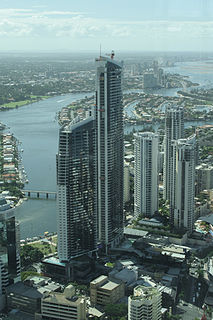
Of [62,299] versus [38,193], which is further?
[38,193]

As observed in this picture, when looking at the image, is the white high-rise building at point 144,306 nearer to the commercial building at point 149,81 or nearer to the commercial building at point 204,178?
the commercial building at point 204,178

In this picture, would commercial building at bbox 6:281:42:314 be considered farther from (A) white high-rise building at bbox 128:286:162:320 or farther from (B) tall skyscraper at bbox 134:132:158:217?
(B) tall skyscraper at bbox 134:132:158:217

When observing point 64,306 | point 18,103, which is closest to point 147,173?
point 64,306

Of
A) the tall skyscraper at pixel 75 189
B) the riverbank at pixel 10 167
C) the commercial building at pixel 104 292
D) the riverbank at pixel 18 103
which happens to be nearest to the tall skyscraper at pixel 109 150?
the tall skyscraper at pixel 75 189

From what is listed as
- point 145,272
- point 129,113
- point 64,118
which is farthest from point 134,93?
point 145,272

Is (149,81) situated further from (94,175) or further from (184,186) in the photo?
(94,175)
